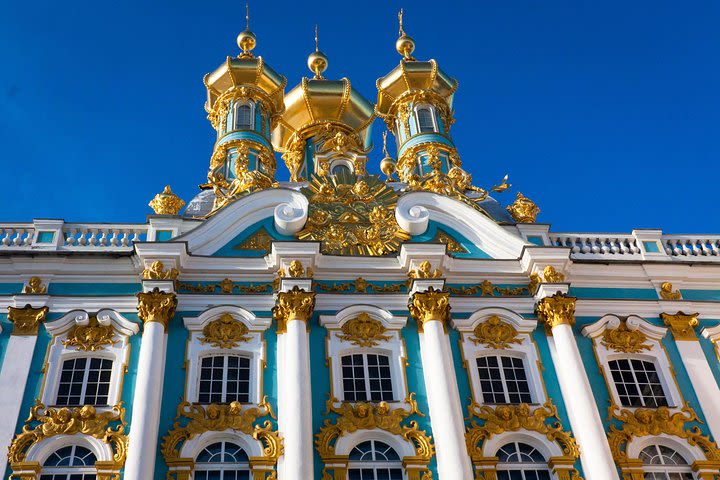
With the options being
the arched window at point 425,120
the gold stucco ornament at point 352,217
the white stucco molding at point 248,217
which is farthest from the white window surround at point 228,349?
the arched window at point 425,120

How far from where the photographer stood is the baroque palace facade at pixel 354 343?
15.3 metres

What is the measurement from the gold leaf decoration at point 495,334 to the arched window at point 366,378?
68.7 inches

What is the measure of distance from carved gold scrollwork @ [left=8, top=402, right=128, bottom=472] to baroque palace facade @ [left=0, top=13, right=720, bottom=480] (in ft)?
0.13

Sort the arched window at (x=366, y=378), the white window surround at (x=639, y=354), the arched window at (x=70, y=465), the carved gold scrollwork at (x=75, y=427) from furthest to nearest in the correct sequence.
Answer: the white window surround at (x=639, y=354) → the arched window at (x=366, y=378) → the carved gold scrollwork at (x=75, y=427) → the arched window at (x=70, y=465)

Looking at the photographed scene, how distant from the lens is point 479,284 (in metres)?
18.1

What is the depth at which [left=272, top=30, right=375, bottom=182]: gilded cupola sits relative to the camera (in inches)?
1083

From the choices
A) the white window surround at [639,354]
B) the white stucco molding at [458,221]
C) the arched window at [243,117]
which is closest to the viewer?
the white window surround at [639,354]

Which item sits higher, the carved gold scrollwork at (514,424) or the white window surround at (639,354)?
the white window surround at (639,354)

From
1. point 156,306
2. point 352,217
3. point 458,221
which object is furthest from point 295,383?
point 458,221

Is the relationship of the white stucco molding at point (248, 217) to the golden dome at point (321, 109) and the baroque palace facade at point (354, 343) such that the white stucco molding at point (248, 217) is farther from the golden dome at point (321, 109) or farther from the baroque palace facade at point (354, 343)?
the golden dome at point (321, 109)

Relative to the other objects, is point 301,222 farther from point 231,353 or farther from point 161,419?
point 161,419

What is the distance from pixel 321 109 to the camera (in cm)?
2839

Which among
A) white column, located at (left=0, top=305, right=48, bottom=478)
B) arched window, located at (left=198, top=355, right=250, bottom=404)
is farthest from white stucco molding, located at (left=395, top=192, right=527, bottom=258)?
white column, located at (left=0, top=305, right=48, bottom=478)

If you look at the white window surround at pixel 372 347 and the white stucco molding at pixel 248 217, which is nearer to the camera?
the white window surround at pixel 372 347
